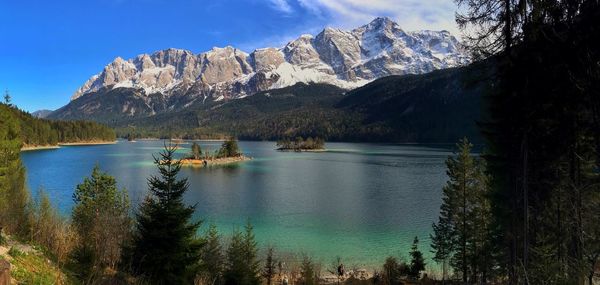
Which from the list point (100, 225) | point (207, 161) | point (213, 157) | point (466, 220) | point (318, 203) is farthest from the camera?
point (213, 157)

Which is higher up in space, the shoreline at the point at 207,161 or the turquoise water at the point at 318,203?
the shoreline at the point at 207,161

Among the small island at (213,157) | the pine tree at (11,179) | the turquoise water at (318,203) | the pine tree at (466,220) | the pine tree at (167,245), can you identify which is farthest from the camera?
the small island at (213,157)

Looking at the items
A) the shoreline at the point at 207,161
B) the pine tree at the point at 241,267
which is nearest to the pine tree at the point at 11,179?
the pine tree at the point at 241,267

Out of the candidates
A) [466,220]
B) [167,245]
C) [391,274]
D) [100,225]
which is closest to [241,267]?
[167,245]

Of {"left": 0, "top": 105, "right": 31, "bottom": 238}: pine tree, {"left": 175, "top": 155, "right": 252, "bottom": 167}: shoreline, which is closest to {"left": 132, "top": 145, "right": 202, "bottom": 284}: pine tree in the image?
{"left": 0, "top": 105, "right": 31, "bottom": 238}: pine tree

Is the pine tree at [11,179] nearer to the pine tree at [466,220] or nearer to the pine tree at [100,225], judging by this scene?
the pine tree at [100,225]

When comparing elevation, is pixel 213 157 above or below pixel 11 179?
below

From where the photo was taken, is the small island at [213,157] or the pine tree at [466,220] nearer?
the pine tree at [466,220]

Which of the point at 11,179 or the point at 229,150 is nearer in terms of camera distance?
the point at 11,179

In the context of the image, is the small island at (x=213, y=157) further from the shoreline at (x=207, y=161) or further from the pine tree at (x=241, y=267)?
the pine tree at (x=241, y=267)

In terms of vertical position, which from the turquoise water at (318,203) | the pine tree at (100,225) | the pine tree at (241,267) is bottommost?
the turquoise water at (318,203)

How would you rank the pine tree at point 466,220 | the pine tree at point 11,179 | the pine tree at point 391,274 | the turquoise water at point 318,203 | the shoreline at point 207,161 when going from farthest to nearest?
the shoreline at point 207,161 < the turquoise water at point 318,203 < the pine tree at point 466,220 < the pine tree at point 391,274 < the pine tree at point 11,179

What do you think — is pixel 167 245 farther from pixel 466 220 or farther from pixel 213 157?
pixel 213 157

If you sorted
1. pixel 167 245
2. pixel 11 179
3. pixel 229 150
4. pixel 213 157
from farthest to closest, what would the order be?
pixel 229 150
pixel 213 157
pixel 11 179
pixel 167 245
